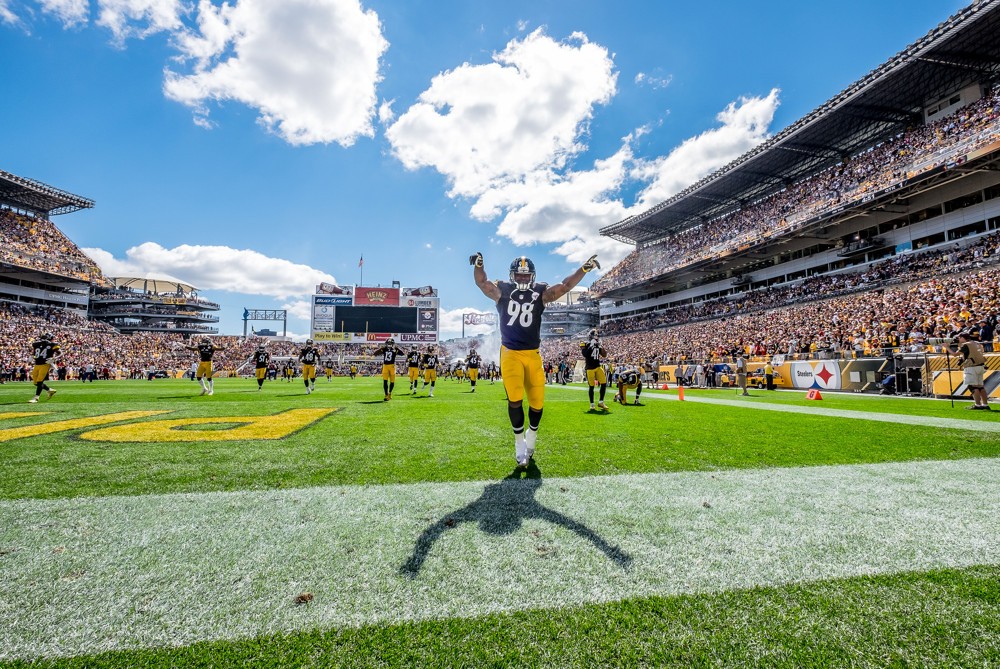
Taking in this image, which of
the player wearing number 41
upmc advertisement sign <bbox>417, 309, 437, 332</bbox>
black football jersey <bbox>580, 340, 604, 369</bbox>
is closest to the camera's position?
the player wearing number 41

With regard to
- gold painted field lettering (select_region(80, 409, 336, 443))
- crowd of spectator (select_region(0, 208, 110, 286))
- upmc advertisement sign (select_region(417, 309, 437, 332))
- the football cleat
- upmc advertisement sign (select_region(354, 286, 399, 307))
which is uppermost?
crowd of spectator (select_region(0, 208, 110, 286))

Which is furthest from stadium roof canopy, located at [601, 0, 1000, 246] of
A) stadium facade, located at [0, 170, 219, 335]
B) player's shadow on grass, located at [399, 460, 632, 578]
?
stadium facade, located at [0, 170, 219, 335]

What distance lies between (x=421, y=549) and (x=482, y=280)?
3282mm

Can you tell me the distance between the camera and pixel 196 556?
219 cm

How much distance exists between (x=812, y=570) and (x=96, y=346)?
56.9m

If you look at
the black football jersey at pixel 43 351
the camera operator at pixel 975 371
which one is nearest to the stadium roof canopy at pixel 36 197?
the black football jersey at pixel 43 351

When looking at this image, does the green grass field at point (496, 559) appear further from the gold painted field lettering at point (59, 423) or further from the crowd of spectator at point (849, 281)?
the crowd of spectator at point (849, 281)

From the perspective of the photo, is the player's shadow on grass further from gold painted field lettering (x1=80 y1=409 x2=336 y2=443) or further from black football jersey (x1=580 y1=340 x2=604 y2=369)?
black football jersey (x1=580 y1=340 x2=604 y2=369)

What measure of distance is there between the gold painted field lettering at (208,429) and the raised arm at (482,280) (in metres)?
3.18

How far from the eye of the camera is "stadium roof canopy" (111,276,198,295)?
76.5 metres

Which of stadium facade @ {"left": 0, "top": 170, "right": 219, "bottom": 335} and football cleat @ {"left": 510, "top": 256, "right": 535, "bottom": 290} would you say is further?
stadium facade @ {"left": 0, "top": 170, "right": 219, "bottom": 335}

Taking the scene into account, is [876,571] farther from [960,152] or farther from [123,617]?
→ [960,152]

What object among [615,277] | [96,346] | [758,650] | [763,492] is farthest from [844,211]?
[96,346]

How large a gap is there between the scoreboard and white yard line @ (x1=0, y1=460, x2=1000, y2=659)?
2340 inches
